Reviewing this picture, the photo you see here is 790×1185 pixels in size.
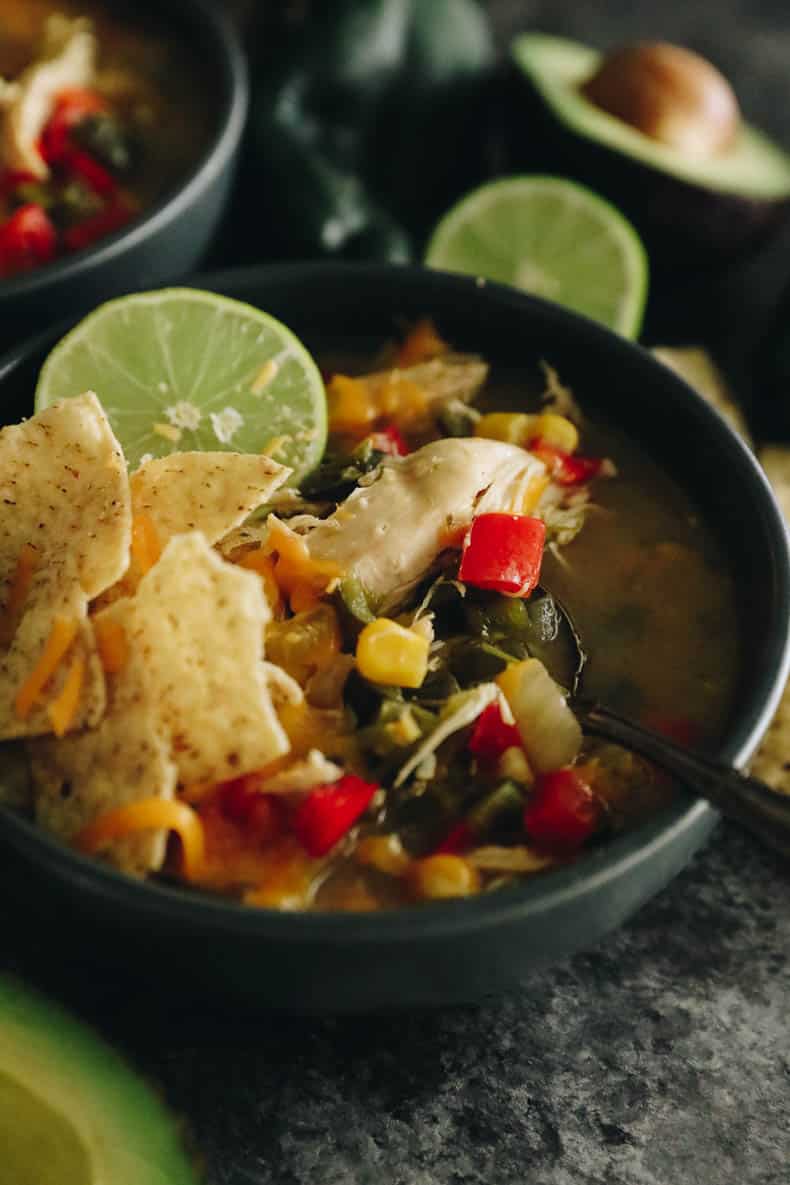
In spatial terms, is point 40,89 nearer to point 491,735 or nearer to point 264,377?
point 264,377

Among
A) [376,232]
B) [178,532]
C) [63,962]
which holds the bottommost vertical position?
[63,962]

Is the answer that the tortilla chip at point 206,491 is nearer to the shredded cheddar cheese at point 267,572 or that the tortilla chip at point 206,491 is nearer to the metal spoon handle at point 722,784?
the shredded cheddar cheese at point 267,572

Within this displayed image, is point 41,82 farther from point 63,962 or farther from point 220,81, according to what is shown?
point 63,962

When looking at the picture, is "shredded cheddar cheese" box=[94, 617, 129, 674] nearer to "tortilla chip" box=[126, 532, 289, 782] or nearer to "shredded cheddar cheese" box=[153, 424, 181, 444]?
"tortilla chip" box=[126, 532, 289, 782]

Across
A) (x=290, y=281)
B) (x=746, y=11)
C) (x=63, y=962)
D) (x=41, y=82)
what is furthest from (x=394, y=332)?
(x=746, y=11)

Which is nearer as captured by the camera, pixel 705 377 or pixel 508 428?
pixel 508 428

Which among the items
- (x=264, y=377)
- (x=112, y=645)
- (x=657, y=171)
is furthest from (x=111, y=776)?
(x=657, y=171)

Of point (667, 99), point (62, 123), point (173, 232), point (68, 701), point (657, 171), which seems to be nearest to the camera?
point (68, 701)
